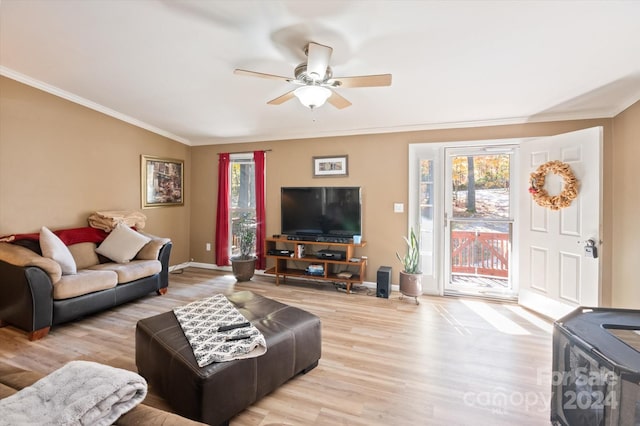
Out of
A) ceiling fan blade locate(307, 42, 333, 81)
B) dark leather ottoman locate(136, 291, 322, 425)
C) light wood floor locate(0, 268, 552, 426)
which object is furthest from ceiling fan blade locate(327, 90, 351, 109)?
light wood floor locate(0, 268, 552, 426)

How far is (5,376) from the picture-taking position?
3.45 feet

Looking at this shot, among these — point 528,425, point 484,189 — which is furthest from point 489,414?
point 484,189

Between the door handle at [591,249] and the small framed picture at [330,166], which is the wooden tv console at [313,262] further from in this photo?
the door handle at [591,249]

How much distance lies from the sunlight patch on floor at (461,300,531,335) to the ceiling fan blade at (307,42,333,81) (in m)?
2.98

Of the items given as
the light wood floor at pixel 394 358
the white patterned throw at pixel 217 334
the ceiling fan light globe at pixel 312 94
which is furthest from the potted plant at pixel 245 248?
the ceiling fan light globe at pixel 312 94

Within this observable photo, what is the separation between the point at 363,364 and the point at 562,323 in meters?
1.37

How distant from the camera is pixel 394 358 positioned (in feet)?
7.83

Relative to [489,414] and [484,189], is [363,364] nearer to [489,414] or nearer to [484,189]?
[489,414]

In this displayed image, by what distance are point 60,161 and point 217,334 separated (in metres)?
3.48

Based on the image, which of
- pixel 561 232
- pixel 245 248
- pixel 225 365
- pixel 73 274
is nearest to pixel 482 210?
pixel 561 232

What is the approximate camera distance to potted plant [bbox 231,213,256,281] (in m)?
4.58

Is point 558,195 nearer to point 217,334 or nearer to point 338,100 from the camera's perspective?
point 338,100

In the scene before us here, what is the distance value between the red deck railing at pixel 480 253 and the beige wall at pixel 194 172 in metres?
1.08

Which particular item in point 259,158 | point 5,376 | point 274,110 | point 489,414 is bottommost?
point 489,414
